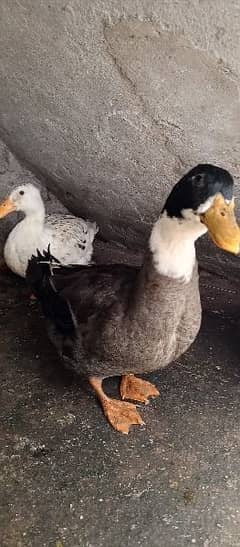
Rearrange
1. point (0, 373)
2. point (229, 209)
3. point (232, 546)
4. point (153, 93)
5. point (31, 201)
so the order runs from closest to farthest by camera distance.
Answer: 1. point (229, 209)
2. point (232, 546)
3. point (153, 93)
4. point (0, 373)
5. point (31, 201)

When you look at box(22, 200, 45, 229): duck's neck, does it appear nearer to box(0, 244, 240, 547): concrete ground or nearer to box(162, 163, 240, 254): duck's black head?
box(0, 244, 240, 547): concrete ground

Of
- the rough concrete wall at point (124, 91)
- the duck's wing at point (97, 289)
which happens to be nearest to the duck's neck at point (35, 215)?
the rough concrete wall at point (124, 91)

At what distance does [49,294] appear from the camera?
2381mm

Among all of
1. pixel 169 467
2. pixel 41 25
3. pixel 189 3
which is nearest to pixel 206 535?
pixel 169 467

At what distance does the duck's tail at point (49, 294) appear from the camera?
2.30m

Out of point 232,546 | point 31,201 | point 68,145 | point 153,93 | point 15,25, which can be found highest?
point 15,25

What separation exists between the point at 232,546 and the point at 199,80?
4.35 ft

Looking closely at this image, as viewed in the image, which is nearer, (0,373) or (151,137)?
(151,137)

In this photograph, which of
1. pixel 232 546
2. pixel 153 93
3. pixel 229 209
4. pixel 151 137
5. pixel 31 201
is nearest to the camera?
pixel 229 209

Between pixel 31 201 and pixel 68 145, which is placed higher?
pixel 68 145

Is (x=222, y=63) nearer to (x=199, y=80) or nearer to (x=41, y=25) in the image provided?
(x=199, y=80)

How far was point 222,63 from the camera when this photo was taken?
1.94m

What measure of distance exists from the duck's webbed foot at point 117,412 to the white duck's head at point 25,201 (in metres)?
0.88

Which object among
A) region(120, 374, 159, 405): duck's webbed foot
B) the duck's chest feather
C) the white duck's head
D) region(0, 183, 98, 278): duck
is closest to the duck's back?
region(0, 183, 98, 278): duck
